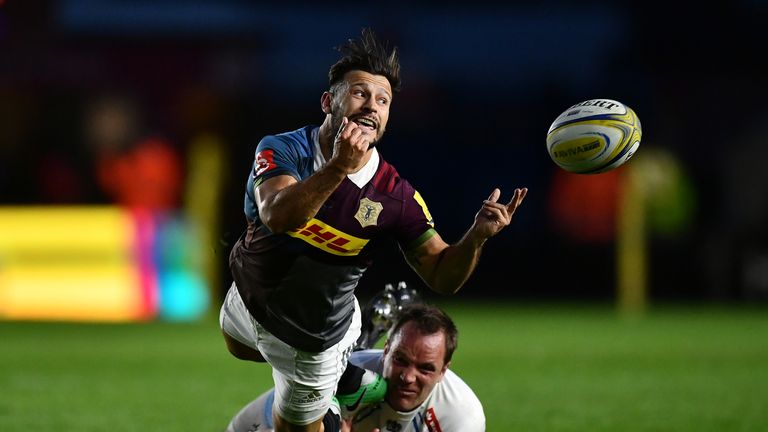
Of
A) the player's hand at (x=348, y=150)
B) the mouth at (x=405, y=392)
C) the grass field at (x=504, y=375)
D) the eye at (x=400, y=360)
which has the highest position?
the player's hand at (x=348, y=150)

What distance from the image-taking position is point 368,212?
5383 millimetres

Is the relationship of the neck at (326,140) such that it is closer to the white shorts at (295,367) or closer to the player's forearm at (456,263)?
the player's forearm at (456,263)

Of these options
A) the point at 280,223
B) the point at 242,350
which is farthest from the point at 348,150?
the point at 242,350

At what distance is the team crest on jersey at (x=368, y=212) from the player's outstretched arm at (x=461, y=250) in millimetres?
290

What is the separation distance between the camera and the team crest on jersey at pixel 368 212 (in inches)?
211

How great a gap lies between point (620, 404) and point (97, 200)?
37.9 ft

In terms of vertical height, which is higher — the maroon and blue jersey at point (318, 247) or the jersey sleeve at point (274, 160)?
the jersey sleeve at point (274, 160)

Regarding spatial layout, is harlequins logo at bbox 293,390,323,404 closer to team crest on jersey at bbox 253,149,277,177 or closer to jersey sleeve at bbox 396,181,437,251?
jersey sleeve at bbox 396,181,437,251

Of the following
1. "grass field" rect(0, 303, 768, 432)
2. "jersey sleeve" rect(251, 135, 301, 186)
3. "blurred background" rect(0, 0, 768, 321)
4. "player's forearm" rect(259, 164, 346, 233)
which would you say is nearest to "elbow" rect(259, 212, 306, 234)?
"player's forearm" rect(259, 164, 346, 233)

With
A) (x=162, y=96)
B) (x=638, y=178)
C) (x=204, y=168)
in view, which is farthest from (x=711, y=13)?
(x=204, y=168)

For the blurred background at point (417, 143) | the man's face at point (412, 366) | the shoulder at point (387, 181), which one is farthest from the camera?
the blurred background at point (417, 143)

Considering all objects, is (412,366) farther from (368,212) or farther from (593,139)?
(593,139)

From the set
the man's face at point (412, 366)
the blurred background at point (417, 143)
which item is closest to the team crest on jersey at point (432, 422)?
the man's face at point (412, 366)

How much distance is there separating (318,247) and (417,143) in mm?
17204
